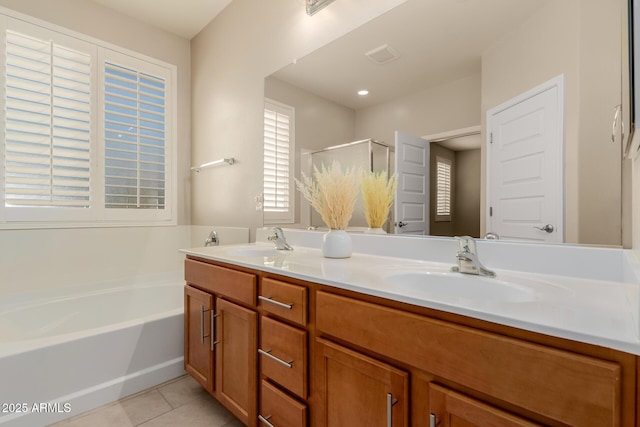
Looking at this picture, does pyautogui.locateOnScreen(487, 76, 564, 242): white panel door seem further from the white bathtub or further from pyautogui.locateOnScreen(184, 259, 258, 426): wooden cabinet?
the white bathtub

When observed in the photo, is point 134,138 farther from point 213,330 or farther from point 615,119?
point 615,119

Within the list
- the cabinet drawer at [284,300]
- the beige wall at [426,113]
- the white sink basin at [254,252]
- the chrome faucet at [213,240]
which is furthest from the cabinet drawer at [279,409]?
the chrome faucet at [213,240]

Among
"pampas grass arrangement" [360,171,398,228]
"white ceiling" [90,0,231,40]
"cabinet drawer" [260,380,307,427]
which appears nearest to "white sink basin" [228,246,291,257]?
"pampas grass arrangement" [360,171,398,228]

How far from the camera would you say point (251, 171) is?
88.4 inches

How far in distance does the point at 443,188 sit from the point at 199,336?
1.40m

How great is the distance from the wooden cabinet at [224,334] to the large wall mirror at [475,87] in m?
0.68

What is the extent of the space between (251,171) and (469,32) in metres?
1.56

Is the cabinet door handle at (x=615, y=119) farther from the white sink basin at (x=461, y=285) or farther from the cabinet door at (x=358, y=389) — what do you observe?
the cabinet door at (x=358, y=389)

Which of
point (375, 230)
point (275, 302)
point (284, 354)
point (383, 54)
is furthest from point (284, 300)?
point (383, 54)

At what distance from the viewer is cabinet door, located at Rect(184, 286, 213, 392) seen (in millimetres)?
1512

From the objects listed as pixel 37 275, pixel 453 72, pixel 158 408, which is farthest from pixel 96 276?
pixel 453 72

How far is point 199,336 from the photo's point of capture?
1597mm

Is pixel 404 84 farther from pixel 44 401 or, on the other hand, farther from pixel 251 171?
pixel 44 401

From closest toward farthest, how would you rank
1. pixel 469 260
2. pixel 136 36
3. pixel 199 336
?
1. pixel 469 260
2. pixel 199 336
3. pixel 136 36
